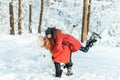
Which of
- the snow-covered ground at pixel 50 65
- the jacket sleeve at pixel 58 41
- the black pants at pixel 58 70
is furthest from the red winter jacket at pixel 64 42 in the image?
the snow-covered ground at pixel 50 65

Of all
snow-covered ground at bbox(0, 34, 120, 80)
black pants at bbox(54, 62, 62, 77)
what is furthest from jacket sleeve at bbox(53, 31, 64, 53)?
snow-covered ground at bbox(0, 34, 120, 80)

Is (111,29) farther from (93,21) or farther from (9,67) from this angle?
(9,67)

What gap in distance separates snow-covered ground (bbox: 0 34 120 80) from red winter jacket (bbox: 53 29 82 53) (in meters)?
0.81

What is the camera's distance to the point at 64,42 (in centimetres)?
1048

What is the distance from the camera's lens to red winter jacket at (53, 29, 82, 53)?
10.2 metres

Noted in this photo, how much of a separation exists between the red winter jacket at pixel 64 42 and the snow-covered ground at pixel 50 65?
0.81 m

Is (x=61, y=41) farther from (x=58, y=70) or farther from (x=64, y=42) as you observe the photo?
(x=58, y=70)

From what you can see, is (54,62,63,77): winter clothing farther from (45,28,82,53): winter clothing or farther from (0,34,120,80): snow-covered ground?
(45,28,82,53): winter clothing

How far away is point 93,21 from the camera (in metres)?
40.1

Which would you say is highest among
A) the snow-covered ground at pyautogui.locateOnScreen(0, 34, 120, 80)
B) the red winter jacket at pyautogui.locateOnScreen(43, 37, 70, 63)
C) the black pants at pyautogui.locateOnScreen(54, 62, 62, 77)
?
the red winter jacket at pyautogui.locateOnScreen(43, 37, 70, 63)

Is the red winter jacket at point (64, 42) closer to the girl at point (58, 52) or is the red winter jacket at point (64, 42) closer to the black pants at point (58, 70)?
the girl at point (58, 52)

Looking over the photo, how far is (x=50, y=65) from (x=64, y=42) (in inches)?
67.4

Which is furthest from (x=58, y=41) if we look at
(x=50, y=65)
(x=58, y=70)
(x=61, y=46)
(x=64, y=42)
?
(x=50, y=65)

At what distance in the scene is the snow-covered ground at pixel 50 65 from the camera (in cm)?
1048
